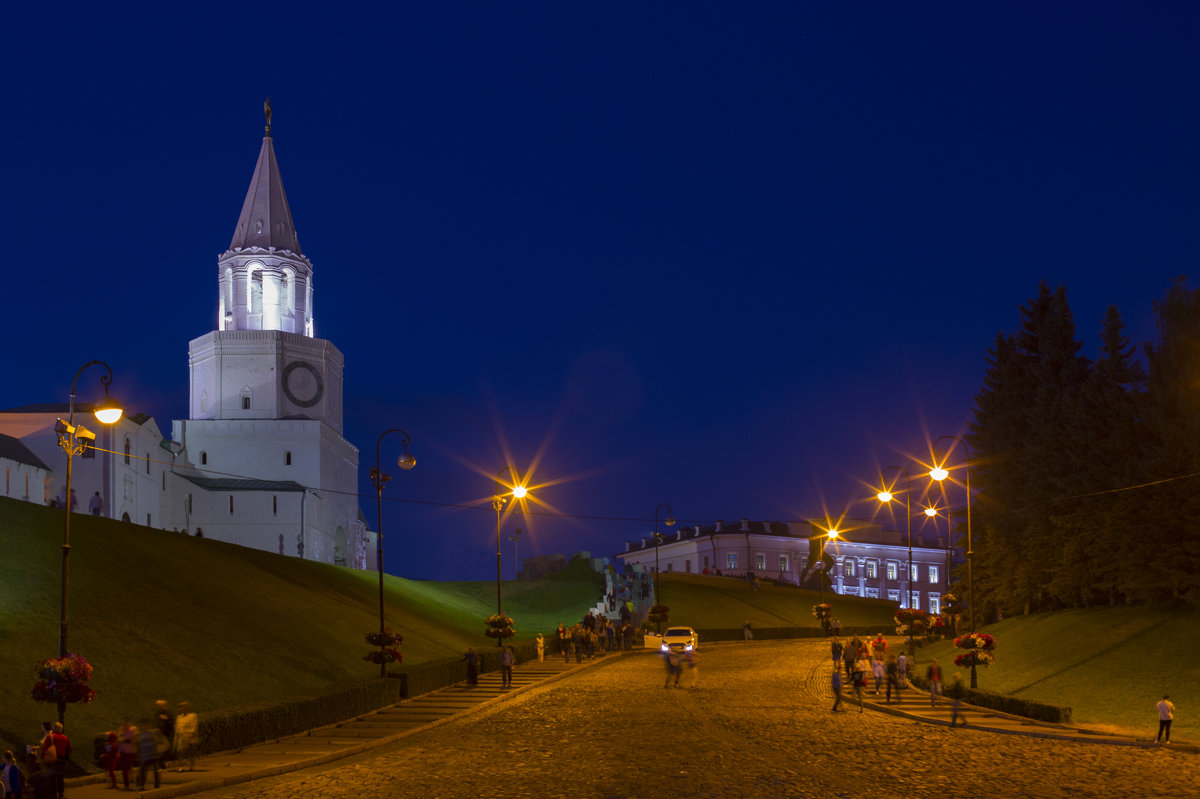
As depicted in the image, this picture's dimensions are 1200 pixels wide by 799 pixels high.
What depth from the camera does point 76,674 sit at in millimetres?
22781

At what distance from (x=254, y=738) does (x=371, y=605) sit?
108 feet

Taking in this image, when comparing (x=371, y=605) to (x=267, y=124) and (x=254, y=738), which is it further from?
(x=267, y=124)

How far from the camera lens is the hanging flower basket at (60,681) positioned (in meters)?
22.6

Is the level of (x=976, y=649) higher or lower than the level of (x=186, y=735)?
lower

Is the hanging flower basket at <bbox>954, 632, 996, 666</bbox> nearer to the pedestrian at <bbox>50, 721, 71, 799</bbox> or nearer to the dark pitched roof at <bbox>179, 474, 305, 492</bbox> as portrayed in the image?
the pedestrian at <bbox>50, 721, 71, 799</bbox>

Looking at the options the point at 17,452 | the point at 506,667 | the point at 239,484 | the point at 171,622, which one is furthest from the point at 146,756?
the point at 239,484

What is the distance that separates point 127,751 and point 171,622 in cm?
1832

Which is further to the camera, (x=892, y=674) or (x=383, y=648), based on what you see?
(x=383, y=648)

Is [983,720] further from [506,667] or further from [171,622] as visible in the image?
[171,622]

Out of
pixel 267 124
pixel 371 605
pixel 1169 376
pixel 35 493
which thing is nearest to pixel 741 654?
pixel 371 605

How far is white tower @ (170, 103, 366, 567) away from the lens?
306 ft

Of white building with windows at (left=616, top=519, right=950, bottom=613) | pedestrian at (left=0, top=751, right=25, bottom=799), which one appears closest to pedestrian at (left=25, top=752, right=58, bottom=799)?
pedestrian at (left=0, top=751, right=25, bottom=799)

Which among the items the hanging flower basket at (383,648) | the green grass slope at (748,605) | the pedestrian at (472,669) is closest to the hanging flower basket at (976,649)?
the pedestrian at (472,669)

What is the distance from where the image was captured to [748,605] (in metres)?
93.3
